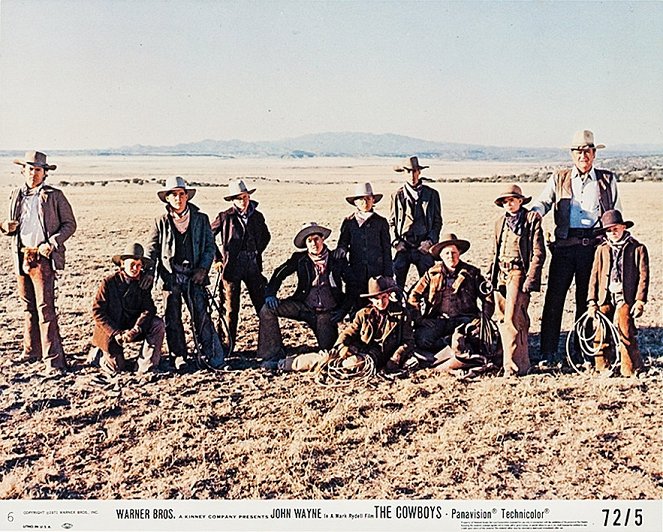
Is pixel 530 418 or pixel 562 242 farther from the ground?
pixel 562 242

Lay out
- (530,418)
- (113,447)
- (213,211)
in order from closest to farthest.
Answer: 1. (113,447)
2. (530,418)
3. (213,211)

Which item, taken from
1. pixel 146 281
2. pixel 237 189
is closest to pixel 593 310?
pixel 237 189

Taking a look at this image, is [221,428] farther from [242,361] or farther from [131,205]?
[131,205]

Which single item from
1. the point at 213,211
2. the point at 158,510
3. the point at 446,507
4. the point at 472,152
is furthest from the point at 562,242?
the point at 472,152

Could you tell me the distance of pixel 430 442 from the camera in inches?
203

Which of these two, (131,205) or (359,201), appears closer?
(359,201)

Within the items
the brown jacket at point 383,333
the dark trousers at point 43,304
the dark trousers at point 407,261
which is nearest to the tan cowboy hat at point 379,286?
the brown jacket at point 383,333

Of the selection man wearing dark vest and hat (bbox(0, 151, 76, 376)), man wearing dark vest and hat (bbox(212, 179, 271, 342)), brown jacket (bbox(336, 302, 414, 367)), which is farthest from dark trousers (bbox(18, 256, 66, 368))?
brown jacket (bbox(336, 302, 414, 367))

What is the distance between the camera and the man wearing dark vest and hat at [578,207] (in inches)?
254

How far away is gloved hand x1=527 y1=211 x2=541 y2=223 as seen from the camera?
6379 millimetres

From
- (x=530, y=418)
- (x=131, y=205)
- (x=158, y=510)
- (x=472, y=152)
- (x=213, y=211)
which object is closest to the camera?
(x=158, y=510)

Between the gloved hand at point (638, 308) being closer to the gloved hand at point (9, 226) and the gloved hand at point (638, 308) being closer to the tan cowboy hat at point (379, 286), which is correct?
the tan cowboy hat at point (379, 286)

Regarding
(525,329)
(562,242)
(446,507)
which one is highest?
(562,242)

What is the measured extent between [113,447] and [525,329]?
3.55 meters
